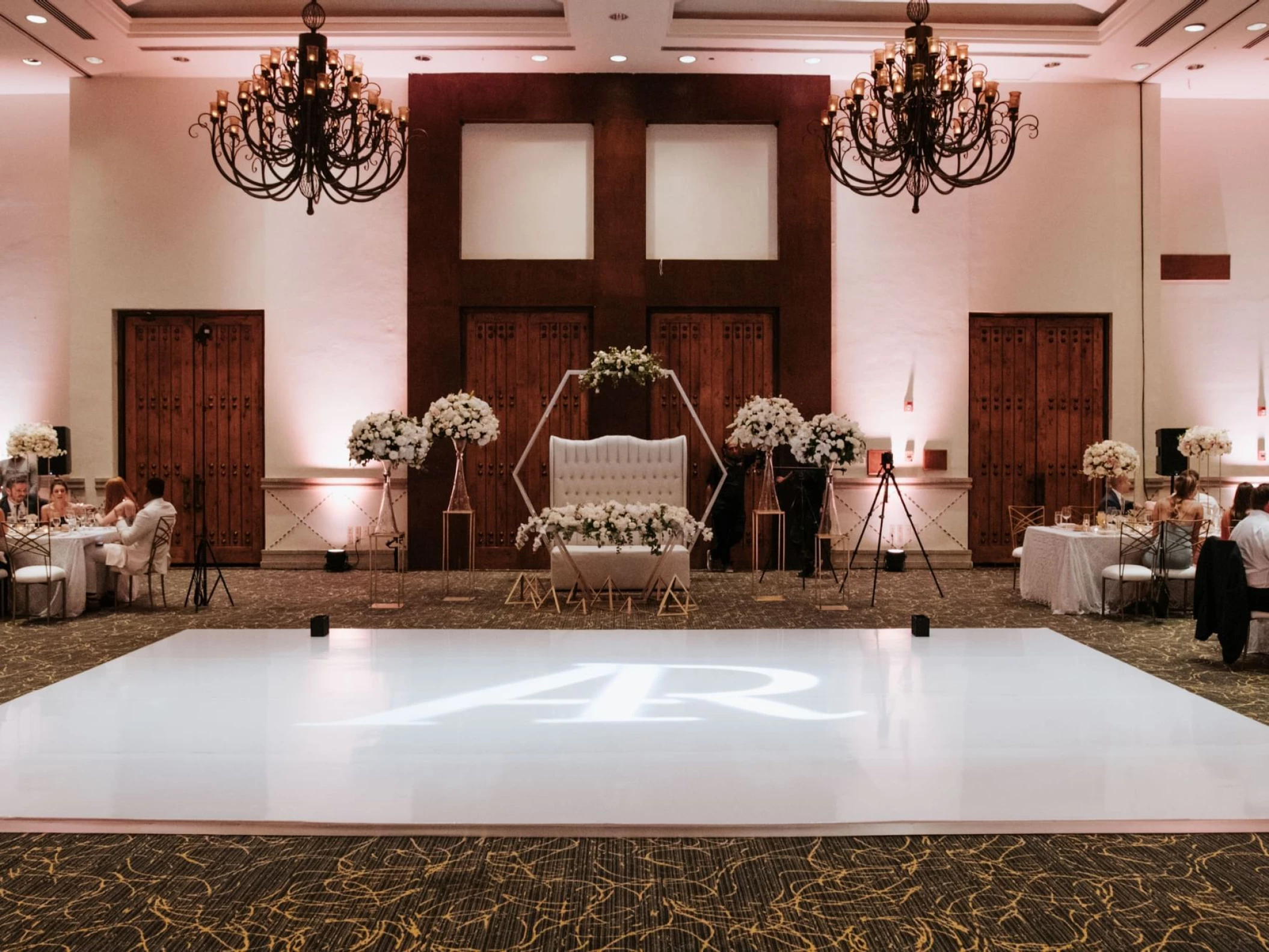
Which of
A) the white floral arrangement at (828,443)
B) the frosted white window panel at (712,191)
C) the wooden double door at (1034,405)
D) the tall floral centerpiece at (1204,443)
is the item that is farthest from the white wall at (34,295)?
the tall floral centerpiece at (1204,443)

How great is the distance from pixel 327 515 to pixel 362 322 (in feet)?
7.70

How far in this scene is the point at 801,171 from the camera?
1174 centimetres

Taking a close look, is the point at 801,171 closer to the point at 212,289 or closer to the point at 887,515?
the point at 887,515

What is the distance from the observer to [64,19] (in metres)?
10.2

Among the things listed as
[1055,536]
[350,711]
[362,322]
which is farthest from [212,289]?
[1055,536]

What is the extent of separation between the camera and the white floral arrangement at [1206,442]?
34.3 feet

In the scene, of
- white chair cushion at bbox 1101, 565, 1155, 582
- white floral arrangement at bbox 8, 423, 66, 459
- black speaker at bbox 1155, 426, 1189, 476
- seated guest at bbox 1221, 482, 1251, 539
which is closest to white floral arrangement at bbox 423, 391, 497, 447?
white floral arrangement at bbox 8, 423, 66, 459

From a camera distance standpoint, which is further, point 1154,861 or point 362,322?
point 362,322

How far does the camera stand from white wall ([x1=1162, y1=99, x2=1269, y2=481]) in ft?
39.9

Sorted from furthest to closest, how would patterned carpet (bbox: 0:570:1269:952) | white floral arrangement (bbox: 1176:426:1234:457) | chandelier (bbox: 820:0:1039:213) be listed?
white floral arrangement (bbox: 1176:426:1234:457) < chandelier (bbox: 820:0:1039:213) < patterned carpet (bbox: 0:570:1269:952)

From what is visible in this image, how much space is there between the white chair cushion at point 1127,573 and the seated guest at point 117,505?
334 inches

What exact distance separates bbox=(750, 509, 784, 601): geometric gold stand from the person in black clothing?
11.1 inches

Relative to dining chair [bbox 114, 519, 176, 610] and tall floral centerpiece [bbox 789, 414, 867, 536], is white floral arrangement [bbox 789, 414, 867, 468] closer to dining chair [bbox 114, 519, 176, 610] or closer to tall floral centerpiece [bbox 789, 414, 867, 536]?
tall floral centerpiece [bbox 789, 414, 867, 536]

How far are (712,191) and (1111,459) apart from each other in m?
5.46
